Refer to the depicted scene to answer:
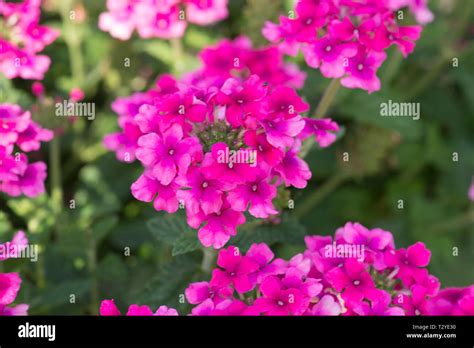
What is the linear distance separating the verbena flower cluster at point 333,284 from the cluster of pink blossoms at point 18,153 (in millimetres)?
394

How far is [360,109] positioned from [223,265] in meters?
0.98

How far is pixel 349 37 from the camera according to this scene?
150cm

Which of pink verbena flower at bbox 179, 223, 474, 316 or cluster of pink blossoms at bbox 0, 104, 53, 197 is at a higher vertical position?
cluster of pink blossoms at bbox 0, 104, 53, 197

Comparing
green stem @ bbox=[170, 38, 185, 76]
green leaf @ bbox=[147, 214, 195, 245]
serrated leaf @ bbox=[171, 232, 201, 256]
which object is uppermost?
green stem @ bbox=[170, 38, 185, 76]

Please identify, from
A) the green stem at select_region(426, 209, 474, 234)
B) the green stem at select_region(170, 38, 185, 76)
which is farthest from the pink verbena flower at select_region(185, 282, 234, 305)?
the green stem at select_region(426, 209, 474, 234)

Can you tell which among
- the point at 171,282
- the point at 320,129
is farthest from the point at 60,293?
the point at 320,129

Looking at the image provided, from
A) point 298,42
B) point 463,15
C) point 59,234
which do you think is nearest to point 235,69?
point 298,42

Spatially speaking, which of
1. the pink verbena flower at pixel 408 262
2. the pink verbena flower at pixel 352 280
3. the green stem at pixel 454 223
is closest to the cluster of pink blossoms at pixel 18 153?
the pink verbena flower at pixel 352 280

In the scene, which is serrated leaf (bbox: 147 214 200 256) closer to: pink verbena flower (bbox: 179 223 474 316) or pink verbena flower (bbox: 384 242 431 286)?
pink verbena flower (bbox: 179 223 474 316)

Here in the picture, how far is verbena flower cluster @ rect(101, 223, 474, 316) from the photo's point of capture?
1315 mm

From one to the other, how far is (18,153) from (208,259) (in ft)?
1.67

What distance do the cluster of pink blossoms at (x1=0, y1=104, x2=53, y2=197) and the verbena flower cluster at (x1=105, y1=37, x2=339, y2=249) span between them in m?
0.33

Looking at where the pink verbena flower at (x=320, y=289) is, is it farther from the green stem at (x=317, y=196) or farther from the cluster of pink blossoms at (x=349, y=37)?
the green stem at (x=317, y=196)

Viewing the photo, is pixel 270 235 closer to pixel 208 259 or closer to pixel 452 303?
pixel 208 259
